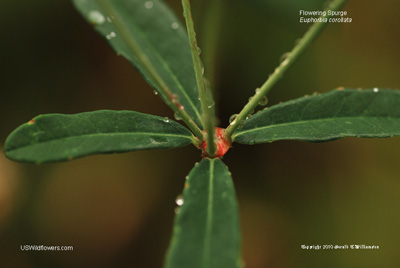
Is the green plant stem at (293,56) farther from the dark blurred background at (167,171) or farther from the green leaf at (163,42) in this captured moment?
the dark blurred background at (167,171)

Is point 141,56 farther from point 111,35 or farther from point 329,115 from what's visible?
point 329,115

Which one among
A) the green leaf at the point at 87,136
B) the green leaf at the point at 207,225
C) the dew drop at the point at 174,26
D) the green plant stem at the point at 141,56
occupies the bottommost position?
the green leaf at the point at 207,225

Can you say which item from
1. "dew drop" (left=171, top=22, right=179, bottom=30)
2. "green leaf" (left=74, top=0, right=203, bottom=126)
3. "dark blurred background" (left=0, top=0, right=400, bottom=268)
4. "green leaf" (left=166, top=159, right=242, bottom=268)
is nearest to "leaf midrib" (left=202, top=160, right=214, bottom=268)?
"green leaf" (left=166, top=159, right=242, bottom=268)

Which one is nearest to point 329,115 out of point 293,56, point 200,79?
point 293,56

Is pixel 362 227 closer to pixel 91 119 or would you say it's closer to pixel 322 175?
pixel 322 175

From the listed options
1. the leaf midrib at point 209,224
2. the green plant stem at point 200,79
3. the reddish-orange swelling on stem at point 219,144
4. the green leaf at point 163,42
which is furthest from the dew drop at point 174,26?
the leaf midrib at point 209,224

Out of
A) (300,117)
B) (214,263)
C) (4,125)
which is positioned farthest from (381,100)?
(4,125)

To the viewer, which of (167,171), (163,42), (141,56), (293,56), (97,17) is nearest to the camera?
(141,56)
